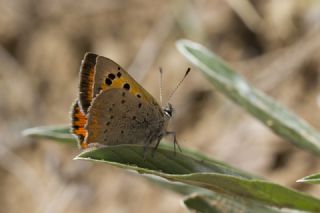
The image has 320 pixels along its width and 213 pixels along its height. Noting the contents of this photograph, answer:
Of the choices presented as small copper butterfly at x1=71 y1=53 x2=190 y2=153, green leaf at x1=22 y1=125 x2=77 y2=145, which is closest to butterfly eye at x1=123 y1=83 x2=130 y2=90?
small copper butterfly at x1=71 y1=53 x2=190 y2=153

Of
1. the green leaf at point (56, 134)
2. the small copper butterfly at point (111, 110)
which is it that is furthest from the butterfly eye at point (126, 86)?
the green leaf at point (56, 134)

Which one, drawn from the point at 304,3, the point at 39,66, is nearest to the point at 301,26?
the point at 304,3

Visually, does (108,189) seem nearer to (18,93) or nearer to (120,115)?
(18,93)

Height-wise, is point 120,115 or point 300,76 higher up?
point 300,76

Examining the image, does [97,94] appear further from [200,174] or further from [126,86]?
[200,174]

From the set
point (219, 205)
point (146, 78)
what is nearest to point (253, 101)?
point (219, 205)
